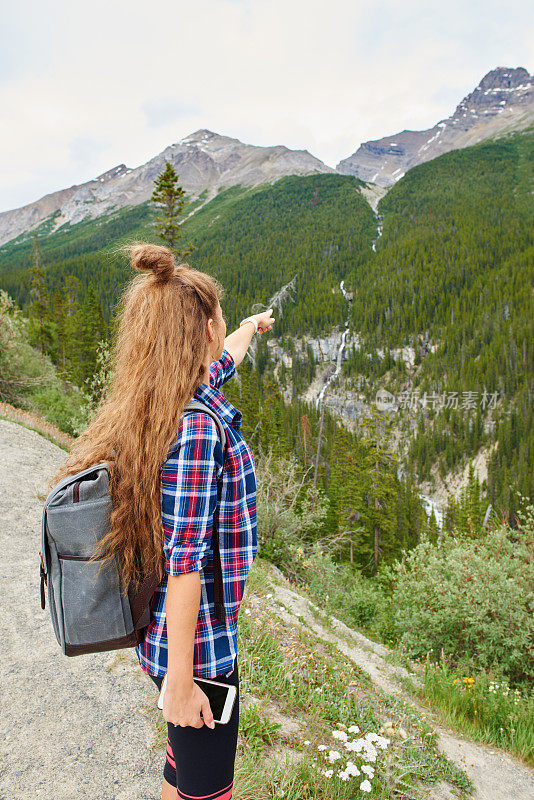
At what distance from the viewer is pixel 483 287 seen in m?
126

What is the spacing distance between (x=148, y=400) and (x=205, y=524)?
522mm

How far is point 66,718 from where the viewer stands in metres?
4.01

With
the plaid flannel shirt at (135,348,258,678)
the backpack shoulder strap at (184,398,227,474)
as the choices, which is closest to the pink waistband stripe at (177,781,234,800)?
the plaid flannel shirt at (135,348,258,678)

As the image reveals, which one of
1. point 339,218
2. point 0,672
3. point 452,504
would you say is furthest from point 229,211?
point 0,672

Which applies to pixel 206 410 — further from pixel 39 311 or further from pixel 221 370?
pixel 39 311

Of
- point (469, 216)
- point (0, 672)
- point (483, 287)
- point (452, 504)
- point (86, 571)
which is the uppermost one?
point (469, 216)

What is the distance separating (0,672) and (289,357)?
124 m

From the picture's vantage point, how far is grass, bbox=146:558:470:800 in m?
3.27

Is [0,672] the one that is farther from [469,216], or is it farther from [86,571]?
[469,216]

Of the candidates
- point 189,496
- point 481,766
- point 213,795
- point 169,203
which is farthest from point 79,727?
point 169,203

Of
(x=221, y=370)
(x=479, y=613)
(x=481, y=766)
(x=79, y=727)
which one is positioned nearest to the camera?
(x=221, y=370)

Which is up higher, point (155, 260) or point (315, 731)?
point (155, 260)

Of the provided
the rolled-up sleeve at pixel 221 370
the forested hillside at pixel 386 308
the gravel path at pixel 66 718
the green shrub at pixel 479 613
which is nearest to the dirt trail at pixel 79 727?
the gravel path at pixel 66 718

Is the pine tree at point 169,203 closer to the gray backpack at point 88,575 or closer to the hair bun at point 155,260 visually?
the hair bun at point 155,260
